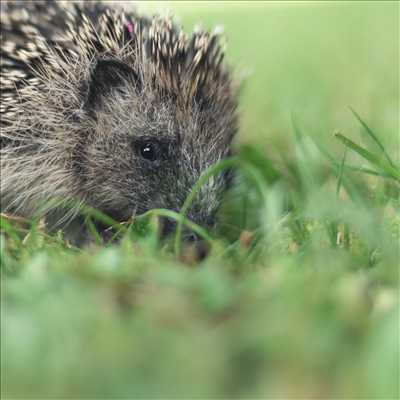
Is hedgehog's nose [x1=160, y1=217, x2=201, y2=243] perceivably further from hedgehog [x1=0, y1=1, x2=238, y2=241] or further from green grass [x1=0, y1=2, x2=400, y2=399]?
green grass [x1=0, y1=2, x2=400, y2=399]

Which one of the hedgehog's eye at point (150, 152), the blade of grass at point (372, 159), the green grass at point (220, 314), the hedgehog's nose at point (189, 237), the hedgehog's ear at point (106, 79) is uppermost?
the hedgehog's ear at point (106, 79)

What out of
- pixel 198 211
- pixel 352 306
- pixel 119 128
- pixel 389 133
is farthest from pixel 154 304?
pixel 389 133

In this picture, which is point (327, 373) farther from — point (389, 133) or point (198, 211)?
point (389, 133)

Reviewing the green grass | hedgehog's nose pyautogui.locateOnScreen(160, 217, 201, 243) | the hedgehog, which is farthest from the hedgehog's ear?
the green grass

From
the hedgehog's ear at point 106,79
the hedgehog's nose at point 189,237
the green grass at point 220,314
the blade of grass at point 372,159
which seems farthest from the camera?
the hedgehog's ear at point 106,79

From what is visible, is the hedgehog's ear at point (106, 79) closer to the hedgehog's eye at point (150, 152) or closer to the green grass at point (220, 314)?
the hedgehog's eye at point (150, 152)

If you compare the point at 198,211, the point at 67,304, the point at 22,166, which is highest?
the point at 22,166

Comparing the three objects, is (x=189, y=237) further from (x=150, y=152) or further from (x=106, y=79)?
(x=106, y=79)

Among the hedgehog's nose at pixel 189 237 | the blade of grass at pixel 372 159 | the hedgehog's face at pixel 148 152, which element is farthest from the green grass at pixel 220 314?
the hedgehog's face at pixel 148 152
